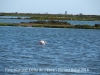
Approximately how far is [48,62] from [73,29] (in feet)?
181

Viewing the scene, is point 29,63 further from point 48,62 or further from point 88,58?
point 88,58

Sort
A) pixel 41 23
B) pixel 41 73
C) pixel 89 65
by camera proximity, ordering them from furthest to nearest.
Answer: pixel 41 23, pixel 89 65, pixel 41 73

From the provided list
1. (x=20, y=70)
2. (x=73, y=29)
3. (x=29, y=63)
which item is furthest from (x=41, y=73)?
(x=73, y=29)

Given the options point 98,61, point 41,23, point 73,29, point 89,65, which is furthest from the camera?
point 41,23

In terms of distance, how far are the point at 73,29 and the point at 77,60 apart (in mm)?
53363

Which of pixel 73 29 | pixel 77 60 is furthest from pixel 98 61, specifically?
pixel 73 29

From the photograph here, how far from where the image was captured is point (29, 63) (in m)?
29.4

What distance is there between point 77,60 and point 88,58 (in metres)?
1.82

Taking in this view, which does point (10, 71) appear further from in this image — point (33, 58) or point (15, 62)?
point (33, 58)

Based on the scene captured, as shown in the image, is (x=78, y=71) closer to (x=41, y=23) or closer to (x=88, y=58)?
(x=88, y=58)

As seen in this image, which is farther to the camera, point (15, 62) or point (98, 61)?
point (98, 61)

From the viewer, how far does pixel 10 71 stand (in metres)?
25.8

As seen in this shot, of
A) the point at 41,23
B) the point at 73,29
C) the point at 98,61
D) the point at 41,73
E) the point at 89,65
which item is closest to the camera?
the point at 41,73

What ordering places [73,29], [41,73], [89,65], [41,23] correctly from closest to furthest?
1. [41,73]
2. [89,65]
3. [73,29]
4. [41,23]
